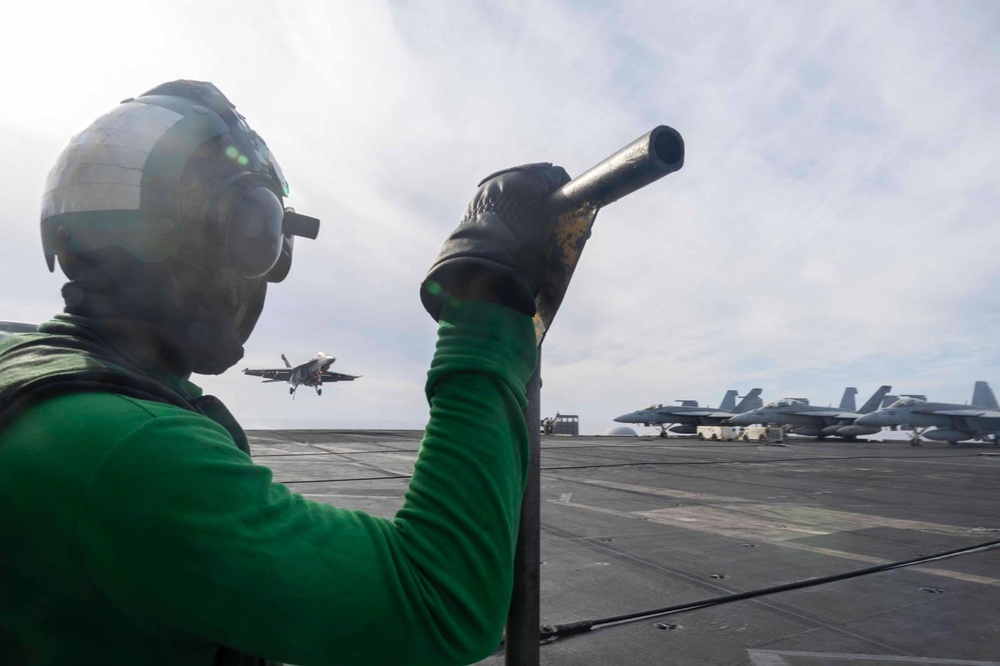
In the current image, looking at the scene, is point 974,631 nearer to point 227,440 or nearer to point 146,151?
point 227,440

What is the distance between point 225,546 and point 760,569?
5.04 metres

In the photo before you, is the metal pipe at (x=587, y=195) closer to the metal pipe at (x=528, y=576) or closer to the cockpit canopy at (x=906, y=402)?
the metal pipe at (x=528, y=576)

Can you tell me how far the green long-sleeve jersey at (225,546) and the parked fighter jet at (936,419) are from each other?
43734mm

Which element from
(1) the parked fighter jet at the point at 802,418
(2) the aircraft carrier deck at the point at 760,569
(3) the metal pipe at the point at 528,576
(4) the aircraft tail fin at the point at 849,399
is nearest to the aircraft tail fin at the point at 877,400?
(4) the aircraft tail fin at the point at 849,399

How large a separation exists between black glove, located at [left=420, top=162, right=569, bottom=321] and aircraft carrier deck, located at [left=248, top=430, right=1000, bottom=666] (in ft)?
8.39

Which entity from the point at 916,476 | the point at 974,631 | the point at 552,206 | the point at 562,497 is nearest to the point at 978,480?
the point at 916,476

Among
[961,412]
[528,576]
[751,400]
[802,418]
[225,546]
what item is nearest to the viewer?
[225,546]

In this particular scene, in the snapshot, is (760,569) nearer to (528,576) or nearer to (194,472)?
(528,576)

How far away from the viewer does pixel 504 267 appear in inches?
43.3

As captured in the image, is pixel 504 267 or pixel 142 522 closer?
pixel 142 522

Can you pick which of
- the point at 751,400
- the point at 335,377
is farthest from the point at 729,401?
the point at 335,377

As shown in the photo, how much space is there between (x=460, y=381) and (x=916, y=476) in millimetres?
17289

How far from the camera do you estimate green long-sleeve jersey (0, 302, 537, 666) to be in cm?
80

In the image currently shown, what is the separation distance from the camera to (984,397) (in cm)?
4766
